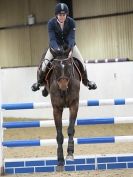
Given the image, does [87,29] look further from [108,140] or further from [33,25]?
[108,140]

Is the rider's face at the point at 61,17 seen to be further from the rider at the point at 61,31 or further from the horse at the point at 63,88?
the horse at the point at 63,88

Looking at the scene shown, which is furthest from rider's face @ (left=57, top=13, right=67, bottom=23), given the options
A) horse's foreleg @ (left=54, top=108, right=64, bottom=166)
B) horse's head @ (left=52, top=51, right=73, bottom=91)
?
horse's foreleg @ (left=54, top=108, right=64, bottom=166)

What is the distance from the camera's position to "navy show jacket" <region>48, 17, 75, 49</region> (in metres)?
5.47

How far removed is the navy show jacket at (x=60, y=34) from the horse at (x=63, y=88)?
0.61ft

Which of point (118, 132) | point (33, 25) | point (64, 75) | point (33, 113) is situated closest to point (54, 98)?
point (64, 75)

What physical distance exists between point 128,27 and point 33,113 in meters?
3.59

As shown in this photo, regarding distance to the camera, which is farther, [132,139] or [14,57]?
[14,57]

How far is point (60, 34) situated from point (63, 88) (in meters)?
0.70

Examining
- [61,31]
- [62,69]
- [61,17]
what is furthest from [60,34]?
[62,69]

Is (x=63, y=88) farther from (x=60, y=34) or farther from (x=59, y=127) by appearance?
(x=60, y=34)

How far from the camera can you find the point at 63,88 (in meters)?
5.15

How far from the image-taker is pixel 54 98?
215 inches

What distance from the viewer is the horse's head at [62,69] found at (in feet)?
16.9

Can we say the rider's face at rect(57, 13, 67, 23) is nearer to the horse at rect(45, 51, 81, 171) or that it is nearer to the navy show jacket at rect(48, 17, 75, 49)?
the navy show jacket at rect(48, 17, 75, 49)
